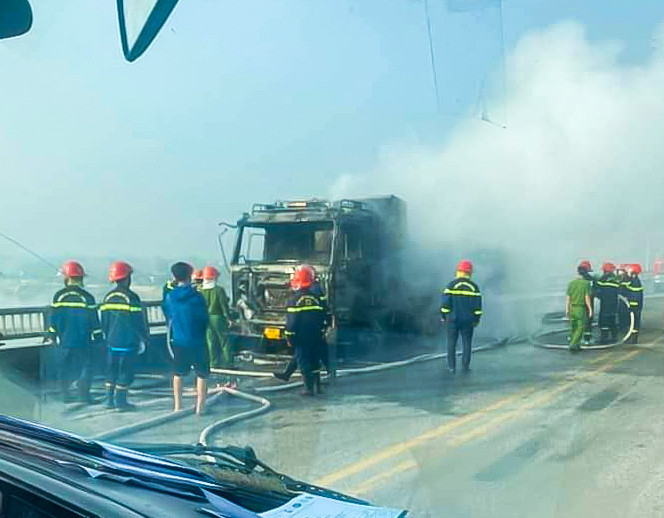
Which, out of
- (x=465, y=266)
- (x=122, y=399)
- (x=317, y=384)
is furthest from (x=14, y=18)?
(x=465, y=266)

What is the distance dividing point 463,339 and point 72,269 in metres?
4.96

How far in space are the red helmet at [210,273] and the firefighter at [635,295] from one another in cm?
481

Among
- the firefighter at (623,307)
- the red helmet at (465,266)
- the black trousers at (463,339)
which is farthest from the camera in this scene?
the black trousers at (463,339)

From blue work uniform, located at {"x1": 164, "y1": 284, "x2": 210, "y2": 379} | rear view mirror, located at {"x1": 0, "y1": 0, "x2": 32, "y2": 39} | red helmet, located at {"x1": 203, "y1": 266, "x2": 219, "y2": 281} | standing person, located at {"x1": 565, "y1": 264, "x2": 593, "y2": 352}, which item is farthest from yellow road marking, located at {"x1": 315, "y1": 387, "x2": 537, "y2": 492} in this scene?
red helmet, located at {"x1": 203, "y1": 266, "x2": 219, "y2": 281}

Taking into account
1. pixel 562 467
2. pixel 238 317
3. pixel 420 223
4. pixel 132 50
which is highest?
pixel 132 50

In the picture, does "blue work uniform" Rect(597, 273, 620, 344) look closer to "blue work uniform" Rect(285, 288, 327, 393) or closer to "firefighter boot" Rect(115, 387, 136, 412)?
"blue work uniform" Rect(285, 288, 327, 393)

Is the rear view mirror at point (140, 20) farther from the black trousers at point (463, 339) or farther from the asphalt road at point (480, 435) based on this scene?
the black trousers at point (463, 339)

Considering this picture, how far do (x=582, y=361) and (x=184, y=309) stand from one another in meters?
5.03

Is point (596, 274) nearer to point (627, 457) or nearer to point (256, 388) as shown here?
point (627, 457)

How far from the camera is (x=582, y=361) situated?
9.02 m

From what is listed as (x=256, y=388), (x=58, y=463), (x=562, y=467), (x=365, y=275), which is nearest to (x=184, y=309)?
(x=256, y=388)

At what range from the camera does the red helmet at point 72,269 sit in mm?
6957

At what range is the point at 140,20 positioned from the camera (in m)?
4.44

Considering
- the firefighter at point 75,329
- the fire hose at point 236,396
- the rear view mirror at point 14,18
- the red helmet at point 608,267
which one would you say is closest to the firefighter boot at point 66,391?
the firefighter at point 75,329
